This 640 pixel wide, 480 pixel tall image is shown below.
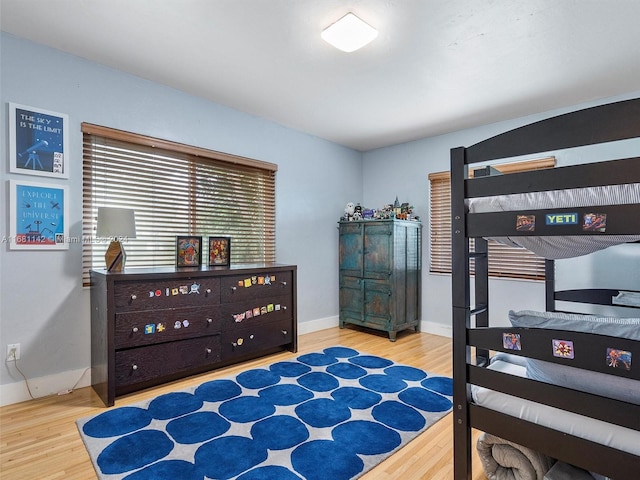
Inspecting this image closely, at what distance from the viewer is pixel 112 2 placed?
1903 millimetres

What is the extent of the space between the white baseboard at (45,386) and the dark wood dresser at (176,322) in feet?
0.32

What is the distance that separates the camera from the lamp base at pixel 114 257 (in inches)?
97.9

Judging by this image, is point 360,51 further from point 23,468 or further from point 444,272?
point 23,468

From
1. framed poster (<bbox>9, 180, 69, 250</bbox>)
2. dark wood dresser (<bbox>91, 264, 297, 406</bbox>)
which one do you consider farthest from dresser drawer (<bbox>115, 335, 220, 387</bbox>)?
framed poster (<bbox>9, 180, 69, 250</bbox>)

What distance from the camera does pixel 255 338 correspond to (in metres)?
3.09

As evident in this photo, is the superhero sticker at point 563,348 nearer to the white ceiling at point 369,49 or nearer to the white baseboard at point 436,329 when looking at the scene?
the white ceiling at point 369,49

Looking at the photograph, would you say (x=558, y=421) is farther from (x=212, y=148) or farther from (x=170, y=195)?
(x=212, y=148)

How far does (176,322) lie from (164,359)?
0.27 m

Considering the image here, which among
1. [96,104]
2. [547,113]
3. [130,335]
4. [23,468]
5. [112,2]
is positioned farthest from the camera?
[547,113]

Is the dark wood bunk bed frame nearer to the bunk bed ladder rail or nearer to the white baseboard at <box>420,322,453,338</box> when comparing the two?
the bunk bed ladder rail

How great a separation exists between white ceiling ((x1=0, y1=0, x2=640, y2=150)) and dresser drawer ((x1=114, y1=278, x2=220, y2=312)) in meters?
1.63

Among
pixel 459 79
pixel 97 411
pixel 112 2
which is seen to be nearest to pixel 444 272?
pixel 459 79

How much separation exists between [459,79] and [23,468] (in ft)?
11.9

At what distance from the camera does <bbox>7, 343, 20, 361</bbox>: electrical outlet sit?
2273 millimetres
